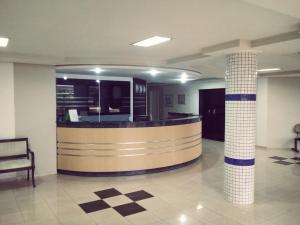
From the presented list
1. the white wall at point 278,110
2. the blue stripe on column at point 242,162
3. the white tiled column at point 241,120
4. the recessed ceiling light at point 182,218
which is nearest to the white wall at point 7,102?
the recessed ceiling light at point 182,218

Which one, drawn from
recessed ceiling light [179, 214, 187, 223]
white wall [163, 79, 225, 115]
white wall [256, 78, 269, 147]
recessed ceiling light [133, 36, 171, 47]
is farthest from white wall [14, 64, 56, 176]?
white wall [256, 78, 269, 147]

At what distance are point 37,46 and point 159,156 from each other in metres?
3.30

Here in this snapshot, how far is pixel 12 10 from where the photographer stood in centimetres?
240

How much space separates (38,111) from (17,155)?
3.26 feet

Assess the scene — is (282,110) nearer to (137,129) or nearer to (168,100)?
(168,100)

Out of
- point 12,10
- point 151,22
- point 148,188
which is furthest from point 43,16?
point 148,188

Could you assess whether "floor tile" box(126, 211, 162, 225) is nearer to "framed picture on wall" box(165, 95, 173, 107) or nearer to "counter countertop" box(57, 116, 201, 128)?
"counter countertop" box(57, 116, 201, 128)

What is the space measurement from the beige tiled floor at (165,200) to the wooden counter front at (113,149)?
255 mm

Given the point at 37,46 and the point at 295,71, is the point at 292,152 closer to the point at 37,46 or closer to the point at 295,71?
the point at 295,71

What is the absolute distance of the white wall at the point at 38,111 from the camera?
17.5 feet

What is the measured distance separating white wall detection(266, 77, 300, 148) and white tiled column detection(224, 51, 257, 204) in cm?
505

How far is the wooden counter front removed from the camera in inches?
214

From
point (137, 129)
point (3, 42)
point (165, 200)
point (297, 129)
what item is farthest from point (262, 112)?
point (3, 42)

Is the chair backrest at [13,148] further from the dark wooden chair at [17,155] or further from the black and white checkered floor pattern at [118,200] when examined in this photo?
the black and white checkered floor pattern at [118,200]
